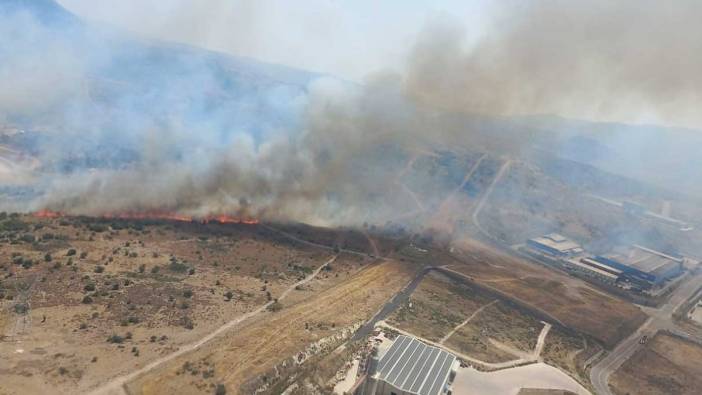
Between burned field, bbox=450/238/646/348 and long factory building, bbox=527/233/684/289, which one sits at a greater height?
long factory building, bbox=527/233/684/289

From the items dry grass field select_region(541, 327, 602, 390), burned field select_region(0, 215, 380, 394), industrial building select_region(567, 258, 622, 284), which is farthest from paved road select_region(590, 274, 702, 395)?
burned field select_region(0, 215, 380, 394)

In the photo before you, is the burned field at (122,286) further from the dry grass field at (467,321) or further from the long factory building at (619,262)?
the long factory building at (619,262)

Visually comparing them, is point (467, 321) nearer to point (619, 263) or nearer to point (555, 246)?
point (555, 246)

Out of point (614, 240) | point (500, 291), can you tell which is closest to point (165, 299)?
point (500, 291)

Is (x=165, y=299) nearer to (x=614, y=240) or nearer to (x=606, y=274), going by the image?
(x=606, y=274)

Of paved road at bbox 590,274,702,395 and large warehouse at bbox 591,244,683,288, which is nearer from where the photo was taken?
paved road at bbox 590,274,702,395

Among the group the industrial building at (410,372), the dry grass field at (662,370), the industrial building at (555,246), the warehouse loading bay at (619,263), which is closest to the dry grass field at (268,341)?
the industrial building at (410,372)

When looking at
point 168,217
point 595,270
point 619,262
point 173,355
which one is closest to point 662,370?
point 595,270

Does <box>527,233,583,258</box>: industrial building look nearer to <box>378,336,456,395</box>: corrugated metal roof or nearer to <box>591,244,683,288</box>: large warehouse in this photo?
<box>591,244,683,288</box>: large warehouse
